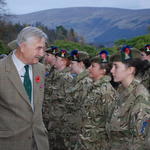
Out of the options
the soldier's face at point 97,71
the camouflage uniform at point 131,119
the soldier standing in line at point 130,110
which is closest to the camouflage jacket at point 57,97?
the soldier's face at point 97,71

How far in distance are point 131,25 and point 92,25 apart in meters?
18.9

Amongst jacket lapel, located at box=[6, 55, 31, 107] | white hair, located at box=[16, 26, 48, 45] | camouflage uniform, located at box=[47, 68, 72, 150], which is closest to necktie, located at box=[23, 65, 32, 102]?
jacket lapel, located at box=[6, 55, 31, 107]

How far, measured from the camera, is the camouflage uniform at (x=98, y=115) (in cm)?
455

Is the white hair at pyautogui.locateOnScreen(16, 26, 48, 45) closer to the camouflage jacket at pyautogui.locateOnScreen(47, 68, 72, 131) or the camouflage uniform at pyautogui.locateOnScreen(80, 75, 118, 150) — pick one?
the camouflage uniform at pyautogui.locateOnScreen(80, 75, 118, 150)

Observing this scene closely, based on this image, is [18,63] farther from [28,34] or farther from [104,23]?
[104,23]

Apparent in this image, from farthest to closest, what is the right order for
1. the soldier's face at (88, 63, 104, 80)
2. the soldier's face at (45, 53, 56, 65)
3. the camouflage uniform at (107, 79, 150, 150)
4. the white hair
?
1. the soldier's face at (45, 53, 56, 65)
2. the soldier's face at (88, 63, 104, 80)
3. the white hair
4. the camouflage uniform at (107, 79, 150, 150)

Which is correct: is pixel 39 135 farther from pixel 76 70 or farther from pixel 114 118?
pixel 76 70

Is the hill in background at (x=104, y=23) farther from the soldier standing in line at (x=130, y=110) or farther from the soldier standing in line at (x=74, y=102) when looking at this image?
the soldier standing in line at (x=130, y=110)

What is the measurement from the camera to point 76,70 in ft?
21.2

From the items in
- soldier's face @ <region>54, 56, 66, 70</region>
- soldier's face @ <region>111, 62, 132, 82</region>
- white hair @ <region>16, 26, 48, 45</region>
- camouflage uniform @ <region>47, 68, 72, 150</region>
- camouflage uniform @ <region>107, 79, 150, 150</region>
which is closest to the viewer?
camouflage uniform @ <region>107, 79, 150, 150</region>

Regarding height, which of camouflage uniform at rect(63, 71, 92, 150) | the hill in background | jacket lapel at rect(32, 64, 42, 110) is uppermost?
jacket lapel at rect(32, 64, 42, 110)

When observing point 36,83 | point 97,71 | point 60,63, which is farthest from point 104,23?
point 36,83

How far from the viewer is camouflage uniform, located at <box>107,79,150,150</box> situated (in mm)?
3156

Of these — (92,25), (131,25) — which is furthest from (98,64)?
(92,25)
